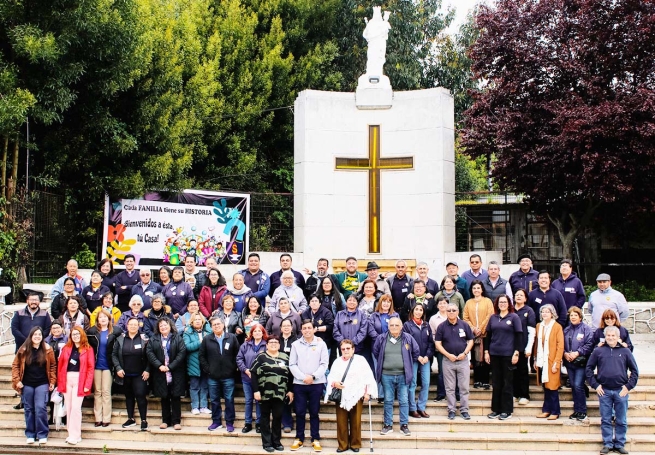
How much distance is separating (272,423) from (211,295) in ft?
7.30

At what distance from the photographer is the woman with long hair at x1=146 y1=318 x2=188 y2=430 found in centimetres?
900

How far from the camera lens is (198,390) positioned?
938 centimetres

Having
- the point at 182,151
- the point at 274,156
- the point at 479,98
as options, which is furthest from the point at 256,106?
the point at 479,98

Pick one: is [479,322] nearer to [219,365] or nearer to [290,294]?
[290,294]

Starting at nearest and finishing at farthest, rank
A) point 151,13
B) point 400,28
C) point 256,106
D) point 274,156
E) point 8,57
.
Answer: point 8,57, point 151,13, point 256,106, point 274,156, point 400,28

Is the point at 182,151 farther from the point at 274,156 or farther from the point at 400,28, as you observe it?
the point at 400,28

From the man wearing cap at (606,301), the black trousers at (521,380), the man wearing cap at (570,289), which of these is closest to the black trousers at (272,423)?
the black trousers at (521,380)

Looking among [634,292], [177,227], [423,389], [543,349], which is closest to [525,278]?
Result: [543,349]

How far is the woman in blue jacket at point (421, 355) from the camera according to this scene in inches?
356

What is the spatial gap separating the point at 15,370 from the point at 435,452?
535cm

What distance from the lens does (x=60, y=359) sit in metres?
9.02

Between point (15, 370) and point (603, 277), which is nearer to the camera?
point (15, 370)

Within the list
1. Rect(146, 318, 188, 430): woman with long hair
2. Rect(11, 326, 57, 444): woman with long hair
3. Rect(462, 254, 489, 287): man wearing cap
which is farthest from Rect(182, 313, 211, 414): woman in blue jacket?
Rect(462, 254, 489, 287): man wearing cap

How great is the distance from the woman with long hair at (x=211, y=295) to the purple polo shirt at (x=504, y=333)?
3710mm
